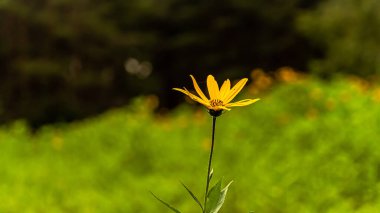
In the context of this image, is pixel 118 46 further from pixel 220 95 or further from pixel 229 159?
pixel 220 95

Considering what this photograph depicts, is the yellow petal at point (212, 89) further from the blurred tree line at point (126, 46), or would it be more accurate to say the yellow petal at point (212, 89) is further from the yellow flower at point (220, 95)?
the blurred tree line at point (126, 46)

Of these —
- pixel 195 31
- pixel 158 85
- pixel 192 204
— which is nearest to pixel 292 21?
pixel 195 31

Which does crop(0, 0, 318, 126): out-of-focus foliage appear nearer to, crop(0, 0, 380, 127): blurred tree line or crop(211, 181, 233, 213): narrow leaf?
crop(0, 0, 380, 127): blurred tree line

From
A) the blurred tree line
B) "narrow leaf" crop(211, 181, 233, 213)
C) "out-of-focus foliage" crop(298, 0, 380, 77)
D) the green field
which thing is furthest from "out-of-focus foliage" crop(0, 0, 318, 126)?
"narrow leaf" crop(211, 181, 233, 213)

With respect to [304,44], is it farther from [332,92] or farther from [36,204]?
[36,204]

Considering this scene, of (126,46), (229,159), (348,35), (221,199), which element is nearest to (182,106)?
(348,35)
